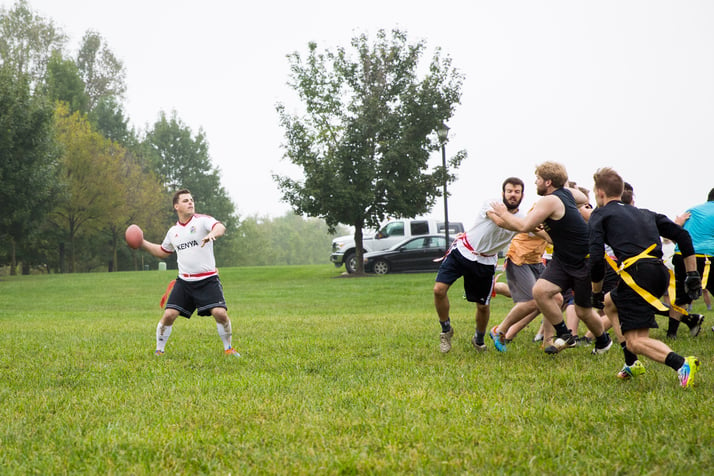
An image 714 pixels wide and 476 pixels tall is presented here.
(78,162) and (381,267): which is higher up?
(78,162)

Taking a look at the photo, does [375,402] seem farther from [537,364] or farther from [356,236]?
[356,236]

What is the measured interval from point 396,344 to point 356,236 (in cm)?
2019

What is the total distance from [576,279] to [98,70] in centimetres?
5420

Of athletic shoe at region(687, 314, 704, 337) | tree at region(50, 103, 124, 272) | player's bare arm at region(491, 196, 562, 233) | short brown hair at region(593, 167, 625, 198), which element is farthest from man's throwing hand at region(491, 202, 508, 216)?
tree at region(50, 103, 124, 272)

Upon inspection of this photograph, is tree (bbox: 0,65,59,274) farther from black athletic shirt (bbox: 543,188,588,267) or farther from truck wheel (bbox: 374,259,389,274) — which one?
black athletic shirt (bbox: 543,188,588,267)

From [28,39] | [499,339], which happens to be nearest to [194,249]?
[499,339]

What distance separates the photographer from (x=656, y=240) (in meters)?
5.41

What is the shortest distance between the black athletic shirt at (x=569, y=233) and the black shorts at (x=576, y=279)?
5 cm

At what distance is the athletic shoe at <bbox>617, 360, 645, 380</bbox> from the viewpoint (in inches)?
214

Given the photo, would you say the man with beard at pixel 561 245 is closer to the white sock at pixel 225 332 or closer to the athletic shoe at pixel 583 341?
the athletic shoe at pixel 583 341

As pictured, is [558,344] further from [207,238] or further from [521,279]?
[207,238]

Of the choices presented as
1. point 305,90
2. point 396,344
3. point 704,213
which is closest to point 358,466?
point 396,344

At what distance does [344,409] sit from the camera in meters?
4.67

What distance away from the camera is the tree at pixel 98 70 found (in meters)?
52.1
